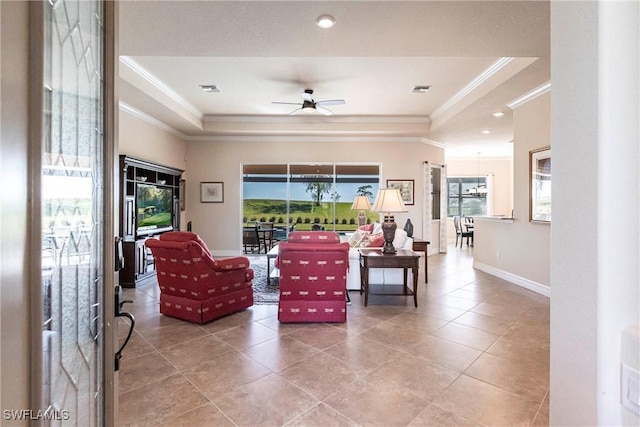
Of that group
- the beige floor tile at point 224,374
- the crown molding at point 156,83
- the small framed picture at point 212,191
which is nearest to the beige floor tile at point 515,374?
the beige floor tile at point 224,374

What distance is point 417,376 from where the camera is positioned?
230cm

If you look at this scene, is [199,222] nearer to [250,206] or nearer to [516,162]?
[250,206]

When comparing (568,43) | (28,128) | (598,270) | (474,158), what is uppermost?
(474,158)

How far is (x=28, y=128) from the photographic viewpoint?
0.70 meters

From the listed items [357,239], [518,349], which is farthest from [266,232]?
[518,349]

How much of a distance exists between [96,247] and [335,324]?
267 centimetres

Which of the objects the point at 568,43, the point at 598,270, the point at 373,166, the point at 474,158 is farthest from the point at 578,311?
the point at 474,158

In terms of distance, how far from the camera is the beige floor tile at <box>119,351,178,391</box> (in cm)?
221

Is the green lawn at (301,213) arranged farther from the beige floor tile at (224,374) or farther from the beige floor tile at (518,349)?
the beige floor tile at (224,374)

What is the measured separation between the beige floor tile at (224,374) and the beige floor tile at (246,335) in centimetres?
23

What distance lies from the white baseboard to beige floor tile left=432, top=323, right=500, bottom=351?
2004 millimetres

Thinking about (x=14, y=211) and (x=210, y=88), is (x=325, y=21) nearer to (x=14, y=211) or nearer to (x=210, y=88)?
(x=14, y=211)

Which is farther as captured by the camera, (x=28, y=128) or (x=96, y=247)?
(x=96, y=247)

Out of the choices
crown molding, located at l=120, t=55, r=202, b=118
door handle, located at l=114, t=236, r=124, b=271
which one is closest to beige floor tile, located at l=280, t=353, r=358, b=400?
door handle, located at l=114, t=236, r=124, b=271
